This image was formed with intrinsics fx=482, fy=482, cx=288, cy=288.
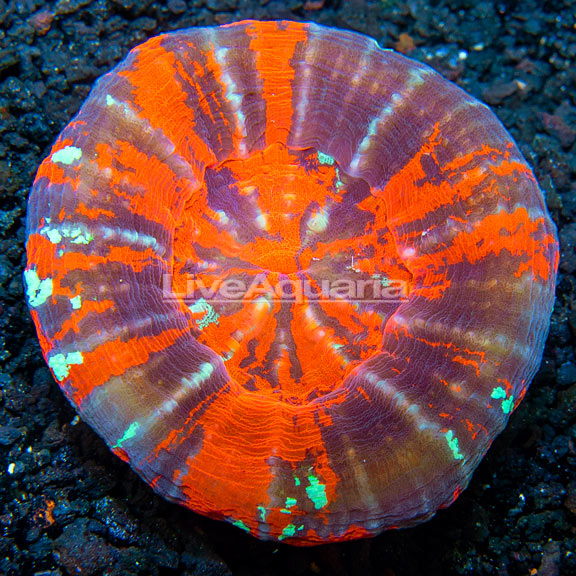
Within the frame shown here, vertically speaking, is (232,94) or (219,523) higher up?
(232,94)

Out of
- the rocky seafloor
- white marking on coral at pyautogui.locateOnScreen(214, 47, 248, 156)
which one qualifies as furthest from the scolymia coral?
the rocky seafloor

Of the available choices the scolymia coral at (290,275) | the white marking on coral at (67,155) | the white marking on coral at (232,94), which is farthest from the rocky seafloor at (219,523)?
the white marking on coral at (232,94)

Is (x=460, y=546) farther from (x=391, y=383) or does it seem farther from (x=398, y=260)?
(x=398, y=260)

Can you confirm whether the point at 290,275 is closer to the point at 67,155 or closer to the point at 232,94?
the point at 232,94

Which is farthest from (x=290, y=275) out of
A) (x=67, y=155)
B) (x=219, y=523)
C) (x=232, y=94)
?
(x=219, y=523)

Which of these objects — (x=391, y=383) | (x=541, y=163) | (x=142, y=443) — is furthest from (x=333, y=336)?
(x=541, y=163)

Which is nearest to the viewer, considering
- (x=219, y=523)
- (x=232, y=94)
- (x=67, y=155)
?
(x=67, y=155)
